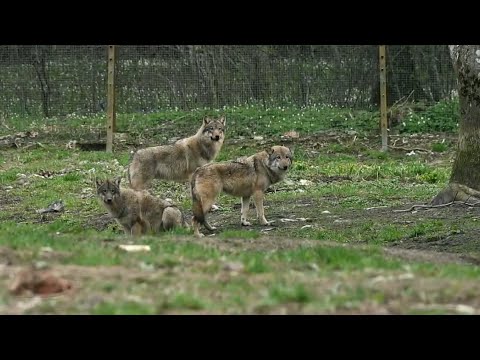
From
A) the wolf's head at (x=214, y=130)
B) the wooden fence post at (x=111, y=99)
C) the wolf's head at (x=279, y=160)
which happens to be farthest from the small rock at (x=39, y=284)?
the wooden fence post at (x=111, y=99)

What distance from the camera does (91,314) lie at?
5809mm

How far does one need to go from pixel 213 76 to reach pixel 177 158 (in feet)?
26.3

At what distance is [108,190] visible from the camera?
1259 centimetres

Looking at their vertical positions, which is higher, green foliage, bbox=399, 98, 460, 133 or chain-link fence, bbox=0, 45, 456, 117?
chain-link fence, bbox=0, 45, 456, 117

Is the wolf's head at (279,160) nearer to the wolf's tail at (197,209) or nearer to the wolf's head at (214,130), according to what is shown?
the wolf's tail at (197,209)

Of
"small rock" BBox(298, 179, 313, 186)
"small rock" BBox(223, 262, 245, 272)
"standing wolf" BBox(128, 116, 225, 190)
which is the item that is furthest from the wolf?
"small rock" BBox(298, 179, 313, 186)

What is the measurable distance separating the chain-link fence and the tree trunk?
9873 millimetres

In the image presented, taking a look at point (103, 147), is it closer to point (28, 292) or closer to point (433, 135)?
point (433, 135)

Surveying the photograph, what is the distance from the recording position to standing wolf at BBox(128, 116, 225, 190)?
53.4 ft

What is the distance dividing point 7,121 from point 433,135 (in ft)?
37.9

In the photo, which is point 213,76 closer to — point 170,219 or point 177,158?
point 177,158

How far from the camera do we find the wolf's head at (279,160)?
14586mm

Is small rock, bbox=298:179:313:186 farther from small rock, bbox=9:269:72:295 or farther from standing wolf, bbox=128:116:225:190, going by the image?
small rock, bbox=9:269:72:295

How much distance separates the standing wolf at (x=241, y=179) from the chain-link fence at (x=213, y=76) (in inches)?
385
